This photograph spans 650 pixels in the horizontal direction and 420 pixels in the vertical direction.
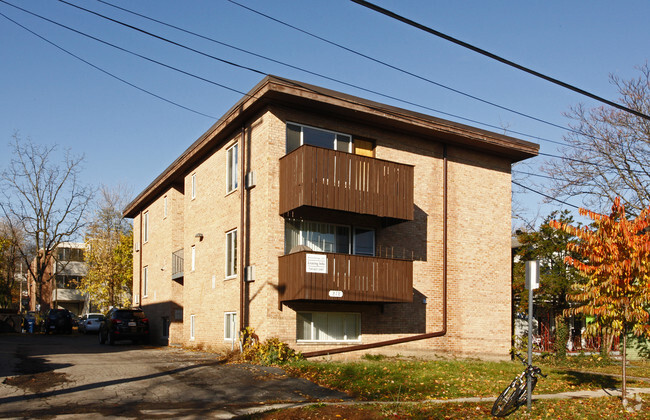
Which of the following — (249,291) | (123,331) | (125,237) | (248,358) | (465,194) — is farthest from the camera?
(125,237)

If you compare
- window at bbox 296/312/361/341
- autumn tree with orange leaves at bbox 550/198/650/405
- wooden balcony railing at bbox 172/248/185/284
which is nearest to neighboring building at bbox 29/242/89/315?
wooden balcony railing at bbox 172/248/185/284

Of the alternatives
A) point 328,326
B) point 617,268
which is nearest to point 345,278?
point 328,326

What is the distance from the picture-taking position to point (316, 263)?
17.0 m

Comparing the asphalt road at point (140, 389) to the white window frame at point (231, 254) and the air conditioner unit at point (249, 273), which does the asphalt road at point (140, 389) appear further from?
the white window frame at point (231, 254)

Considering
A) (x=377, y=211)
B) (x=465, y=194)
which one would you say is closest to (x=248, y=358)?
(x=377, y=211)

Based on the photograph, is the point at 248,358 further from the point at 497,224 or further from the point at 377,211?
the point at 497,224

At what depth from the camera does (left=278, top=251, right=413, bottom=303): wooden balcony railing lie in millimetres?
16969

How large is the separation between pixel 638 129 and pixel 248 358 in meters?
23.3

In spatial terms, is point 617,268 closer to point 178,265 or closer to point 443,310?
point 443,310

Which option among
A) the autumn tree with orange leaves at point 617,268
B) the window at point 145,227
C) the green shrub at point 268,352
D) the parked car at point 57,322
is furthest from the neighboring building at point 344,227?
the parked car at point 57,322

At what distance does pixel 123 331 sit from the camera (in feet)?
88.7

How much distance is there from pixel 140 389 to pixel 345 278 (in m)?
6.57

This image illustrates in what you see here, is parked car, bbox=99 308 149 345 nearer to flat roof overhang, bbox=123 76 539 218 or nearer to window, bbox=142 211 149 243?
window, bbox=142 211 149 243

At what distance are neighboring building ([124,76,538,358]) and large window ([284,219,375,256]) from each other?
0.04 metres
